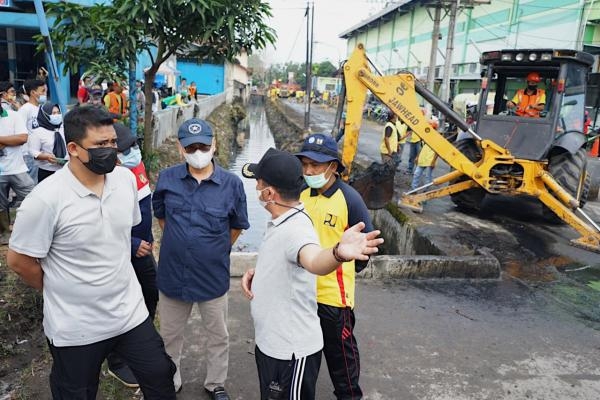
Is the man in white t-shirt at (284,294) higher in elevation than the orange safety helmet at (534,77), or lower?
lower

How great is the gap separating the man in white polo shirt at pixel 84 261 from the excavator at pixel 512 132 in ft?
16.2

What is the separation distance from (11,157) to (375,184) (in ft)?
15.0

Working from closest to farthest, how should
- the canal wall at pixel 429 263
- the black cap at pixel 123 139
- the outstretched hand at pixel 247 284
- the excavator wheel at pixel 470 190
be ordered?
the outstretched hand at pixel 247 284 < the black cap at pixel 123 139 < the canal wall at pixel 429 263 < the excavator wheel at pixel 470 190

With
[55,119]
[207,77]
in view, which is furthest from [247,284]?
[207,77]

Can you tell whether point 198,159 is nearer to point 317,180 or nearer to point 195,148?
point 195,148

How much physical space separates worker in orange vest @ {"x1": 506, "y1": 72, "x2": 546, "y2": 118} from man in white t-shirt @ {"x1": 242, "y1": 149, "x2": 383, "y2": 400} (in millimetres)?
6722

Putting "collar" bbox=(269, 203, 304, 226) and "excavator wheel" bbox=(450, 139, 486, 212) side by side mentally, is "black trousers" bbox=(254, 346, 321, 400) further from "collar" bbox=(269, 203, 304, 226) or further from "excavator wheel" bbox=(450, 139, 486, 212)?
"excavator wheel" bbox=(450, 139, 486, 212)

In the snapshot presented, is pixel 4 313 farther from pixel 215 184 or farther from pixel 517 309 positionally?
pixel 517 309

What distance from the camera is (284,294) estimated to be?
85.3 inches

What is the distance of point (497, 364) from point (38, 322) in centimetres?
377

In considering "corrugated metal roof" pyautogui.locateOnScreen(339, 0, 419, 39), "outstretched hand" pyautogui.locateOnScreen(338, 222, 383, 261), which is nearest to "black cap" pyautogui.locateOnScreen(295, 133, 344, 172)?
"outstretched hand" pyautogui.locateOnScreen(338, 222, 383, 261)

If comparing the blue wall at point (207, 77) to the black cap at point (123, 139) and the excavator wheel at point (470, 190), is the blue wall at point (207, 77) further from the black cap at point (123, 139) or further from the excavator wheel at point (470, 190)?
the black cap at point (123, 139)

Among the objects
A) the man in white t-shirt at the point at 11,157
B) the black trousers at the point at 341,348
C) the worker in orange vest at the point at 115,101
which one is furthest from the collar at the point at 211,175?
the worker in orange vest at the point at 115,101

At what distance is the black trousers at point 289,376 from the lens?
7.18 ft
